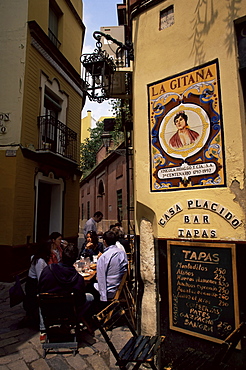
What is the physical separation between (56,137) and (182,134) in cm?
721

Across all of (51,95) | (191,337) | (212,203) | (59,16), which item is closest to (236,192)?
(212,203)

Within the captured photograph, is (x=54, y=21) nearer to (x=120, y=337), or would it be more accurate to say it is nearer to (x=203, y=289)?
(x=120, y=337)

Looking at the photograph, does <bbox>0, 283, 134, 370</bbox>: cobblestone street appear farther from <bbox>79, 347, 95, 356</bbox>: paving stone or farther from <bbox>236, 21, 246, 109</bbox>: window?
<bbox>236, 21, 246, 109</bbox>: window

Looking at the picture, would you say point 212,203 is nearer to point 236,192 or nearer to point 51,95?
point 236,192

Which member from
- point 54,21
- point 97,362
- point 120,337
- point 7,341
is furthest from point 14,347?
point 54,21

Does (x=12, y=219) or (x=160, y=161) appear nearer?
(x=160, y=161)

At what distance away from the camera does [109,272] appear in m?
4.16

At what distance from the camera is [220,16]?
2773mm

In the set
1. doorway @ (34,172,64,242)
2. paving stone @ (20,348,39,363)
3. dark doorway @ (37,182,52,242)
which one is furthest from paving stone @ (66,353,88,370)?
doorway @ (34,172,64,242)

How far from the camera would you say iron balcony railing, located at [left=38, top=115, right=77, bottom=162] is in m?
8.44

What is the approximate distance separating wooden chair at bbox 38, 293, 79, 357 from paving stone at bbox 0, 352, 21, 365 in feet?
1.07

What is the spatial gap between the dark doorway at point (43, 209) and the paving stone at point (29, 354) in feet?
20.4

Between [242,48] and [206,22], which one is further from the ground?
[206,22]

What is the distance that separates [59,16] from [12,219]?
8360mm
